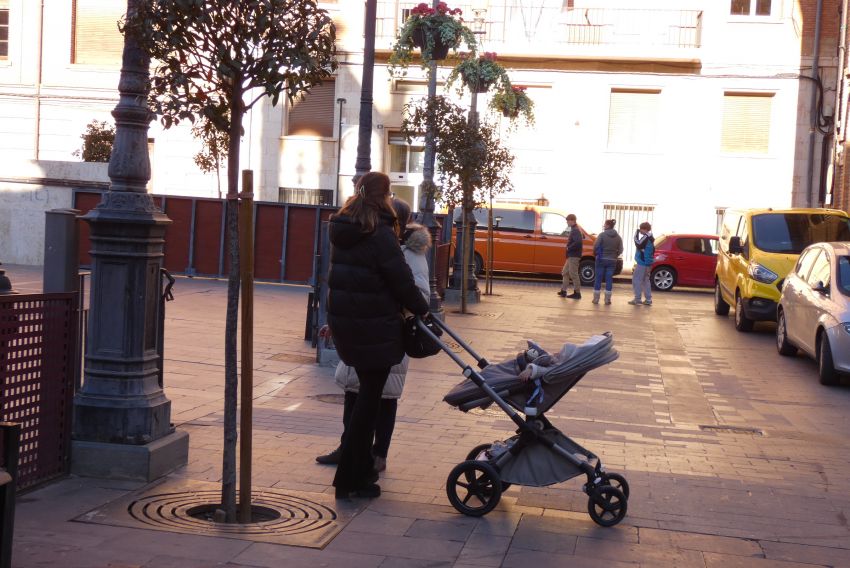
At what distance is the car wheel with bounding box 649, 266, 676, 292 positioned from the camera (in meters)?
29.6

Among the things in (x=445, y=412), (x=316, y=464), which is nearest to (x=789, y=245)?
(x=445, y=412)

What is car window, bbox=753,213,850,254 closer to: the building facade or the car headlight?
the car headlight

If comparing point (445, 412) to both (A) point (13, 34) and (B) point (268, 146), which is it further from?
(A) point (13, 34)

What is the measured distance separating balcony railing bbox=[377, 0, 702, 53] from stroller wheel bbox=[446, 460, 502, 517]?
29233 millimetres

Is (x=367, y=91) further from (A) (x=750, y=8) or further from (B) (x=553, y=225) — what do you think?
(A) (x=750, y=8)

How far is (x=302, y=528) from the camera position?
583 cm

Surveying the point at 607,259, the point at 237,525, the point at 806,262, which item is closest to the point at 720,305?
the point at 607,259

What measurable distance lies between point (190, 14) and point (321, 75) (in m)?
0.92

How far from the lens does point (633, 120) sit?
34219mm

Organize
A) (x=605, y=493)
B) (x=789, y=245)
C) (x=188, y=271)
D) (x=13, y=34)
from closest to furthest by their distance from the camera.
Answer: (x=605, y=493)
(x=789, y=245)
(x=188, y=271)
(x=13, y=34)

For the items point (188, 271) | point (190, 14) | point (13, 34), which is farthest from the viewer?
point (13, 34)

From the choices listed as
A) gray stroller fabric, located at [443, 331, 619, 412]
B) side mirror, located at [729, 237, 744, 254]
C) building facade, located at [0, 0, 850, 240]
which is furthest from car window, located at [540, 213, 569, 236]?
gray stroller fabric, located at [443, 331, 619, 412]

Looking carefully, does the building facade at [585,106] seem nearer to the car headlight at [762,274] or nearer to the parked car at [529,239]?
A: the parked car at [529,239]

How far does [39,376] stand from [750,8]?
31.6m
